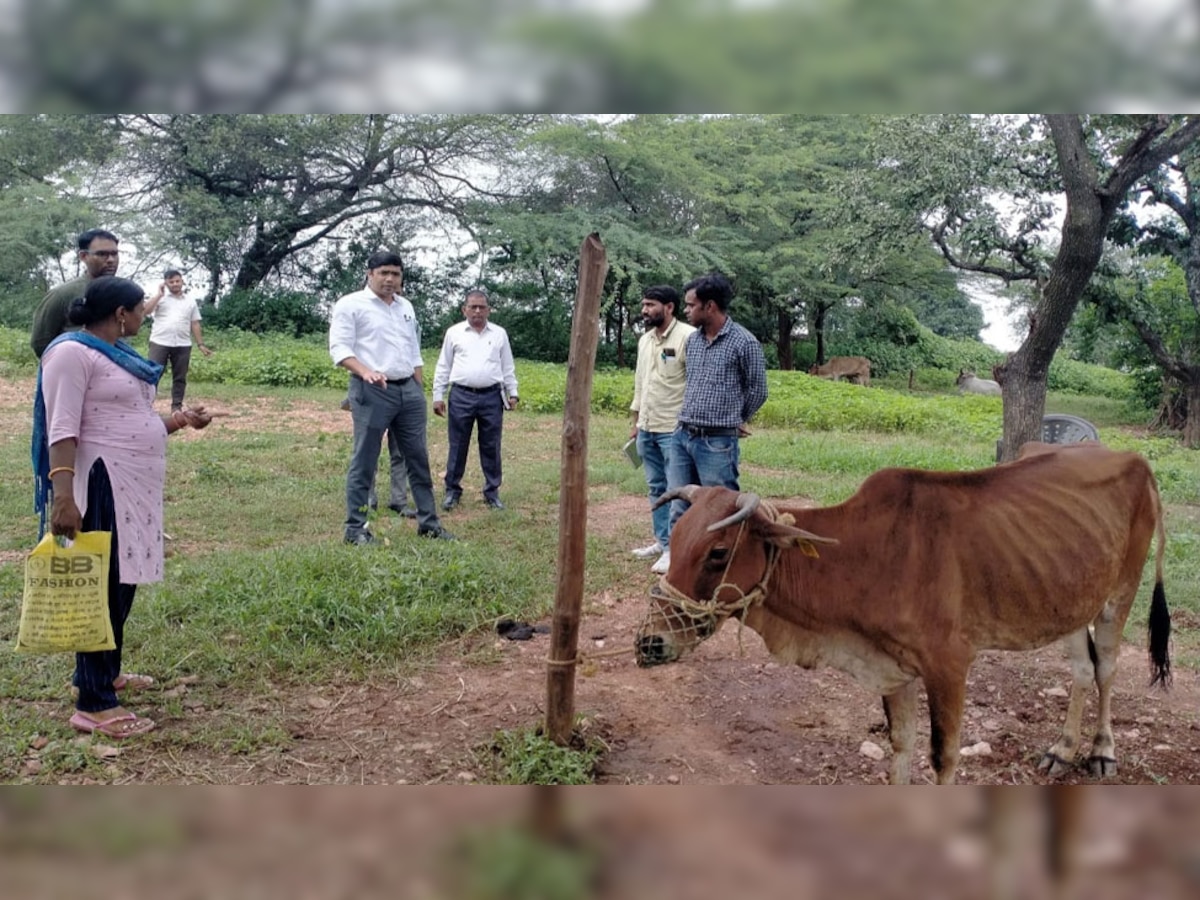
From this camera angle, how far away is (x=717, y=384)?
5348 millimetres

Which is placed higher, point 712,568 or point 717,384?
point 717,384

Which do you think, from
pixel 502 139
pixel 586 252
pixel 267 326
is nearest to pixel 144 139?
pixel 267 326

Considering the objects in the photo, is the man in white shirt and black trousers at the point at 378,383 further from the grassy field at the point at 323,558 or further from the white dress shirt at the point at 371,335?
the grassy field at the point at 323,558

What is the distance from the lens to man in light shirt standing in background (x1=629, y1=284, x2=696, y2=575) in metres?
5.91

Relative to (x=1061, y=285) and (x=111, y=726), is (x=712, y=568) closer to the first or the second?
(x=111, y=726)

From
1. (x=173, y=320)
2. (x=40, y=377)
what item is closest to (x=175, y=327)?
(x=173, y=320)

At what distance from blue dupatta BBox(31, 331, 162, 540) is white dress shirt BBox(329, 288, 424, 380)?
2.30 m

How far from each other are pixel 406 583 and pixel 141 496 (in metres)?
1.64

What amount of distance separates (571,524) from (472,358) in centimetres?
408

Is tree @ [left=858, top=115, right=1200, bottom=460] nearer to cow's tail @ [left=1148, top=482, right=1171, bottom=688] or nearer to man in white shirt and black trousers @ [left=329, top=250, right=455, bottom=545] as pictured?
cow's tail @ [left=1148, top=482, right=1171, bottom=688]

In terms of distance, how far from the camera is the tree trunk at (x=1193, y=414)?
15055mm

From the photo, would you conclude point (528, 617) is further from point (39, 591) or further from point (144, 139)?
point (144, 139)

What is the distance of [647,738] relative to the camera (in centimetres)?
398

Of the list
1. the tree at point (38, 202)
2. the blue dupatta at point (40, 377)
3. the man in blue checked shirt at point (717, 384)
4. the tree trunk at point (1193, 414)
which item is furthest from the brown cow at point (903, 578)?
the tree at point (38, 202)
